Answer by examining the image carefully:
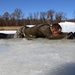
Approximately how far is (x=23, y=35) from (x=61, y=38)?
1.53 m

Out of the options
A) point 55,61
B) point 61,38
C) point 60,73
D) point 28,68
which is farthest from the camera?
point 61,38

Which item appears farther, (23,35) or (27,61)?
(23,35)

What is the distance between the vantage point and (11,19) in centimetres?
2022

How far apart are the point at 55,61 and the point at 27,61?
336 millimetres

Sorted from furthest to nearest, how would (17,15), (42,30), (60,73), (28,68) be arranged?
(17,15), (42,30), (28,68), (60,73)

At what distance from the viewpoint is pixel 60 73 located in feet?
6.26

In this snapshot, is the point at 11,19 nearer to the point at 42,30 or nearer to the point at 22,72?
the point at 42,30

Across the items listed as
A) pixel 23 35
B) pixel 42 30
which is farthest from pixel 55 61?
pixel 23 35

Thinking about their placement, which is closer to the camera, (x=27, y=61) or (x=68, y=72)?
(x=68, y=72)

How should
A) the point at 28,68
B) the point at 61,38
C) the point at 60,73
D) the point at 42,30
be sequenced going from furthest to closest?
the point at 42,30, the point at 61,38, the point at 28,68, the point at 60,73

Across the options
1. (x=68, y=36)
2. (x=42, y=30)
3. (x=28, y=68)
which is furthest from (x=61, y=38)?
(x=28, y=68)

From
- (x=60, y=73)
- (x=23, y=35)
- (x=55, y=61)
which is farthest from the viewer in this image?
(x=23, y=35)

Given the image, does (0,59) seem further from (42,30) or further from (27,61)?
(42,30)

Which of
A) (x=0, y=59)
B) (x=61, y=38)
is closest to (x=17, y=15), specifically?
(x=61, y=38)
